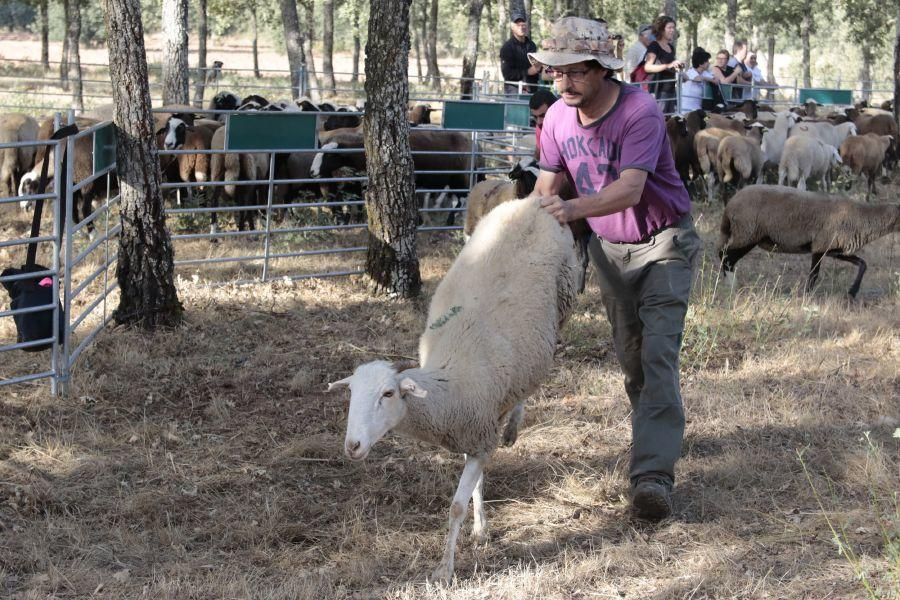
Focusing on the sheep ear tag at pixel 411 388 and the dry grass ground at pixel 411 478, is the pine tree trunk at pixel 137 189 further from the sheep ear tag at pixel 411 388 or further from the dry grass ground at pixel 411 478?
the sheep ear tag at pixel 411 388

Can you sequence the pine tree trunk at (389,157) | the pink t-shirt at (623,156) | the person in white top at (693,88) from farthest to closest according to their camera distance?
the person in white top at (693,88), the pine tree trunk at (389,157), the pink t-shirt at (623,156)

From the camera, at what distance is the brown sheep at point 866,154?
15.5 meters

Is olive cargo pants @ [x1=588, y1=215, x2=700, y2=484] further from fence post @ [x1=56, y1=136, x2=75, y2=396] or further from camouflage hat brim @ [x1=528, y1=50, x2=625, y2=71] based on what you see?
fence post @ [x1=56, y1=136, x2=75, y2=396]

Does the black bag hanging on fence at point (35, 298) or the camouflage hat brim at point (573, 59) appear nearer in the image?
the camouflage hat brim at point (573, 59)

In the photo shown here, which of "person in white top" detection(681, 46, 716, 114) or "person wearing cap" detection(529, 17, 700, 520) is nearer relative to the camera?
"person wearing cap" detection(529, 17, 700, 520)

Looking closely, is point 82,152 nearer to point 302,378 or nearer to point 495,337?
point 302,378

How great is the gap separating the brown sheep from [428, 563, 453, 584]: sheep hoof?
43.7 ft

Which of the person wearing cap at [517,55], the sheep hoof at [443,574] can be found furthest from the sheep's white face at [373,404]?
the person wearing cap at [517,55]

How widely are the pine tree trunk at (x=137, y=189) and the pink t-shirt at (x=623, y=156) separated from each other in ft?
11.0

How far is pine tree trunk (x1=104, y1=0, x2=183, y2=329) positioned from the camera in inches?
263

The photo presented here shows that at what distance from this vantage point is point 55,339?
5961 mm

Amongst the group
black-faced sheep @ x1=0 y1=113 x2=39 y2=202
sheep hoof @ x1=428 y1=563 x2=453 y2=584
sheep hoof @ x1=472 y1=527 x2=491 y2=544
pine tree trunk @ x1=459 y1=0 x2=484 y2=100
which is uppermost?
pine tree trunk @ x1=459 y1=0 x2=484 y2=100

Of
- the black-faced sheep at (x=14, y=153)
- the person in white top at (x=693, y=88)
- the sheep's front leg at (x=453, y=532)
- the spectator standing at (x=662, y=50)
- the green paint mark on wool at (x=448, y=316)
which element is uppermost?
the spectator standing at (x=662, y=50)

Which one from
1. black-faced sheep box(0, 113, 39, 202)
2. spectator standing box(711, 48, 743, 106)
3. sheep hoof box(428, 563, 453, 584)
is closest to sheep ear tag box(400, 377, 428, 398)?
sheep hoof box(428, 563, 453, 584)
